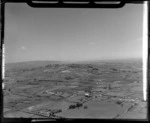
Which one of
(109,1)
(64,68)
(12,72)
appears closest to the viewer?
(109,1)

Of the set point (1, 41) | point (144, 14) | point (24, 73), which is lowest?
point (24, 73)

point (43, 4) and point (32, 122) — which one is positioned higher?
point (43, 4)

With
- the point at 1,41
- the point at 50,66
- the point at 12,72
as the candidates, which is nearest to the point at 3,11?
the point at 1,41

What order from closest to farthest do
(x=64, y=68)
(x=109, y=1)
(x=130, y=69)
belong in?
(x=109, y=1) → (x=130, y=69) → (x=64, y=68)

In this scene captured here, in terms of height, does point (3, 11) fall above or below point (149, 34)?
above

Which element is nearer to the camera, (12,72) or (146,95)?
(146,95)

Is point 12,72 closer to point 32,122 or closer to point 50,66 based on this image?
point 50,66

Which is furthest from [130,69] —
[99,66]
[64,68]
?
[64,68]

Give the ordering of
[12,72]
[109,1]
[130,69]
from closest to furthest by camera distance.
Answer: [109,1] < [12,72] < [130,69]

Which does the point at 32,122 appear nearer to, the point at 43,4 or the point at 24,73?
the point at 43,4
